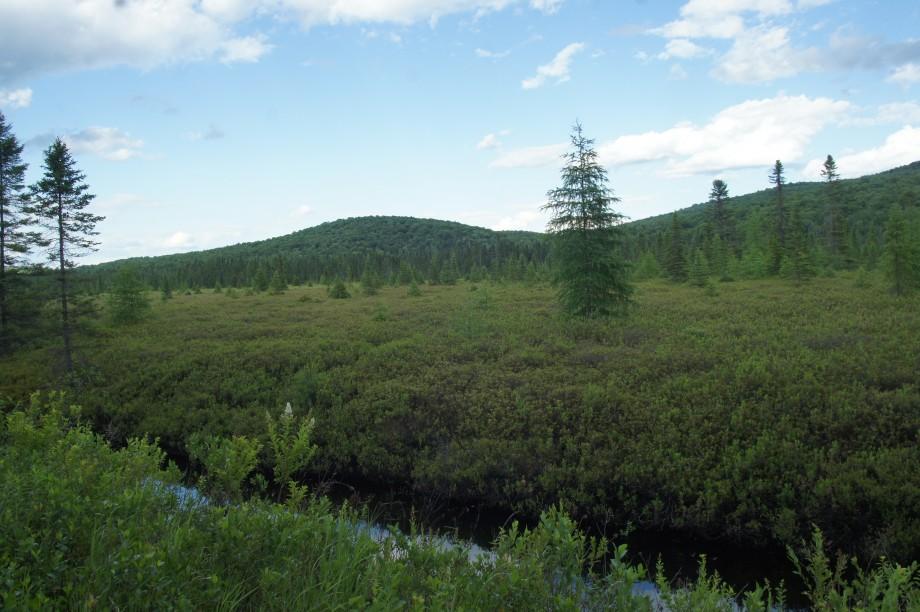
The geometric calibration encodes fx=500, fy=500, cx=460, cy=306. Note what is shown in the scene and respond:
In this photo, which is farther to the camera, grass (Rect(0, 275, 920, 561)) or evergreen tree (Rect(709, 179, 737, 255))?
evergreen tree (Rect(709, 179, 737, 255))

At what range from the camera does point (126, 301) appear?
28.9m

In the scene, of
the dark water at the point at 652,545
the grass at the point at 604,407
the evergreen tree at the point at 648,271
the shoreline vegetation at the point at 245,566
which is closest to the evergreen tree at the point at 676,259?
the evergreen tree at the point at 648,271

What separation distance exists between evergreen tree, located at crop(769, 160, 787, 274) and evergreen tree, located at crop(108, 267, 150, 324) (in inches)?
1733

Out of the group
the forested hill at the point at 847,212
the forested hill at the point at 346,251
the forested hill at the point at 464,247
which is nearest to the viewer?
the forested hill at the point at 464,247

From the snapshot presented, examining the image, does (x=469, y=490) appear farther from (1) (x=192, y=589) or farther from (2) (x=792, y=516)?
(1) (x=192, y=589)

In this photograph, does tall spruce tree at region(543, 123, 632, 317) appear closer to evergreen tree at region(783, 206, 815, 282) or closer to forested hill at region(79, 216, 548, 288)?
evergreen tree at region(783, 206, 815, 282)

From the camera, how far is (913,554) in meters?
6.65

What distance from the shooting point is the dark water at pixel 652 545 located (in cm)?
696

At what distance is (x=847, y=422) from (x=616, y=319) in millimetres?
11000

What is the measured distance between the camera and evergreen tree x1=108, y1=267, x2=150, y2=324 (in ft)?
93.4

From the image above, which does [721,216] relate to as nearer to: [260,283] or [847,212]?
[847,212]

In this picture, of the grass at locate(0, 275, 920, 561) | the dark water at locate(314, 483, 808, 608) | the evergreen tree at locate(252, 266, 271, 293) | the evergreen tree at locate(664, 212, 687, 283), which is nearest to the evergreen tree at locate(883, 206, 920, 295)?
the grass at locate(0, 275, 920, 561)

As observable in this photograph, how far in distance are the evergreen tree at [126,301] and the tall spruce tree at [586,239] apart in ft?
80.0

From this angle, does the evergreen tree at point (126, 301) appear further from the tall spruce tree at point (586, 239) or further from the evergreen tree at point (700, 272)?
the evergreen tree at point (700, 272)
